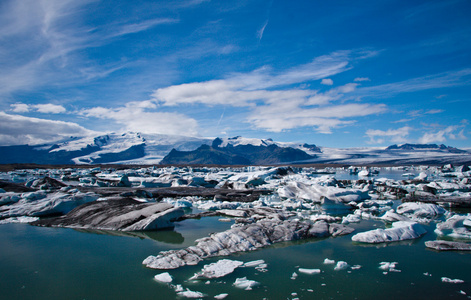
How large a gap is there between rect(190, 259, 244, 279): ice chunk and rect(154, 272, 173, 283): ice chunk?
36cm

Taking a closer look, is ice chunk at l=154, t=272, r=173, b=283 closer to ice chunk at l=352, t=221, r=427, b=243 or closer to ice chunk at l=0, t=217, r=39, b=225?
ice chunk at l=352, t=221, r=427, b=243

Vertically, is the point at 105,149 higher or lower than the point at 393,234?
higher

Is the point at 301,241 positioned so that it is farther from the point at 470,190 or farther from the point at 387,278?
the point at 470,190

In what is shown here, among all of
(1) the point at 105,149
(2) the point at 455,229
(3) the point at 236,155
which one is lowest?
(2) the point at 455,229

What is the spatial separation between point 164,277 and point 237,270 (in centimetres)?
117

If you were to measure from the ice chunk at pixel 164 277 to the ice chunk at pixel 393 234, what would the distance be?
4266mm

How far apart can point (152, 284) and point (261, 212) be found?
5.53 metres

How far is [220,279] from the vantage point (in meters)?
4.26

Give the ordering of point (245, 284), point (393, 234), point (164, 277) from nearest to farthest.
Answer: point (245, 284), point (164, 277), point (393, 234)

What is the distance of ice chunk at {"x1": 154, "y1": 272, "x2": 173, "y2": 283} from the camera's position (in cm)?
418

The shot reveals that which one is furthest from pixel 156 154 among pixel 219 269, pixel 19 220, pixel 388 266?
pixel 388 266

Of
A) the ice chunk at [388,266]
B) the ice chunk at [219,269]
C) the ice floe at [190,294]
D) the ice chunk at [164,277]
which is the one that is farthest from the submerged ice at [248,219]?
the ice chunk at [388,266]

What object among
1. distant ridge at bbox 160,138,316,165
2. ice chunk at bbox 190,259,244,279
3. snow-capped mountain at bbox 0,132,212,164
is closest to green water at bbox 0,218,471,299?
ice chunk at bbox 190,259,244,279

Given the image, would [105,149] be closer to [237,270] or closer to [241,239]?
[241,239]
